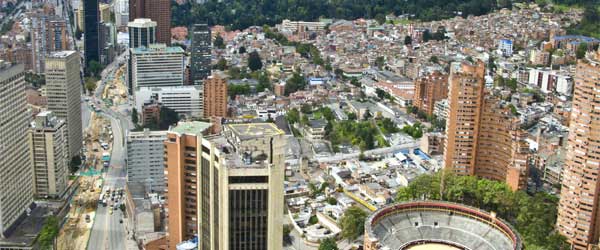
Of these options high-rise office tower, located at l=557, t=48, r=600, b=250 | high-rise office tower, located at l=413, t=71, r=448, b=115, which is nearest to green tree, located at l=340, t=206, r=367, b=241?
high-rise office tower, located at l=557, t=48, r=600, b=250

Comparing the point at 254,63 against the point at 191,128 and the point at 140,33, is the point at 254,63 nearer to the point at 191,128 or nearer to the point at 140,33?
the point at 140,33

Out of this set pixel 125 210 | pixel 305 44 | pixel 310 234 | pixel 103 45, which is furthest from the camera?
pixel 305 44

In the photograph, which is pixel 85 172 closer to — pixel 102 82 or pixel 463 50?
pixel 102 82

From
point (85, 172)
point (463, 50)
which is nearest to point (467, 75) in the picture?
point (85, 172)

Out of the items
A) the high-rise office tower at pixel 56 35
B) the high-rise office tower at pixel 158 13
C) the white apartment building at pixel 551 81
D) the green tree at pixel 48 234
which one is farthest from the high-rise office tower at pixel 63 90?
the white apartment building at pixel 551 81

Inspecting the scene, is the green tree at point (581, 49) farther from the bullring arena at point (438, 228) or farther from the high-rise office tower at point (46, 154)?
the high-rise office tower at point (46, 154)

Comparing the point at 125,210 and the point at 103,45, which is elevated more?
the point at 103,45

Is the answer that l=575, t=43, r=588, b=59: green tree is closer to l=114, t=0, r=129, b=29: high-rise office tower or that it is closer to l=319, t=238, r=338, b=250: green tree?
l=319, t=238, r=338, b=250: green tree
